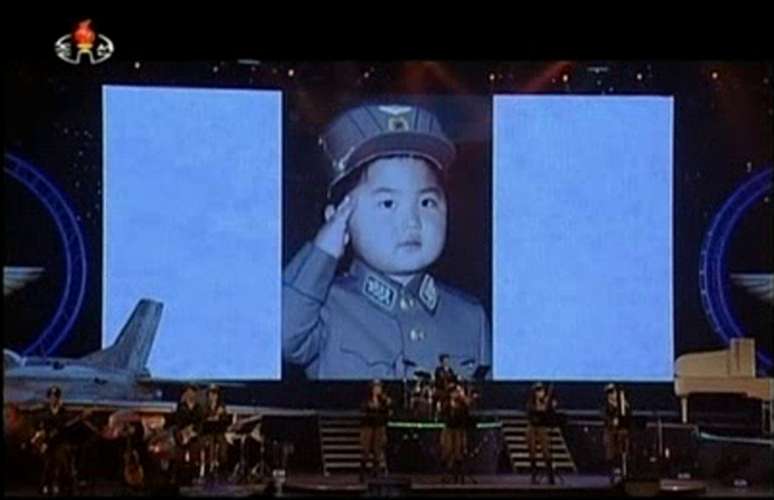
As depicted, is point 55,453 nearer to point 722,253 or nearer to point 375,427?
point 375,427

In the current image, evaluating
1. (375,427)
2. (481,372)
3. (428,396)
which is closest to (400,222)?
(481,372)

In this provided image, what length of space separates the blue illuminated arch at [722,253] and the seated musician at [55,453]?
237 inches

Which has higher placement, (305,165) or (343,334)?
(305,165)

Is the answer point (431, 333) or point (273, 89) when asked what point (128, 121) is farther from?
point (431, 333)

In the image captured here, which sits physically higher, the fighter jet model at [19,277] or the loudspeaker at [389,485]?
the fighter jet model at [19,277]

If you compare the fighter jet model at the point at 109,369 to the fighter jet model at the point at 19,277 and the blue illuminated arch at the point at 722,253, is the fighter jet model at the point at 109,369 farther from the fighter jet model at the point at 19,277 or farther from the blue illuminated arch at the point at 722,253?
the blue illuminated arch at the point at 722,253

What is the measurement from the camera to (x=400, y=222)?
15.2m

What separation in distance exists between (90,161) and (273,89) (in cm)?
185

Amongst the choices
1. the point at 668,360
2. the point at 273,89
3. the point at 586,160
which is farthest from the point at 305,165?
the point at 668,360

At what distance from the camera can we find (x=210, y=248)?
588 inches

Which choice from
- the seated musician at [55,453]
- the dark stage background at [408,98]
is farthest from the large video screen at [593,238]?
the seated musician at [55,453]

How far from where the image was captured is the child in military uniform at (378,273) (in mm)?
15234

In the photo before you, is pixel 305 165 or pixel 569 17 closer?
pixel 569 17

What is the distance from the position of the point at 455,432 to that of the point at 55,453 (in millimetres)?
3431
